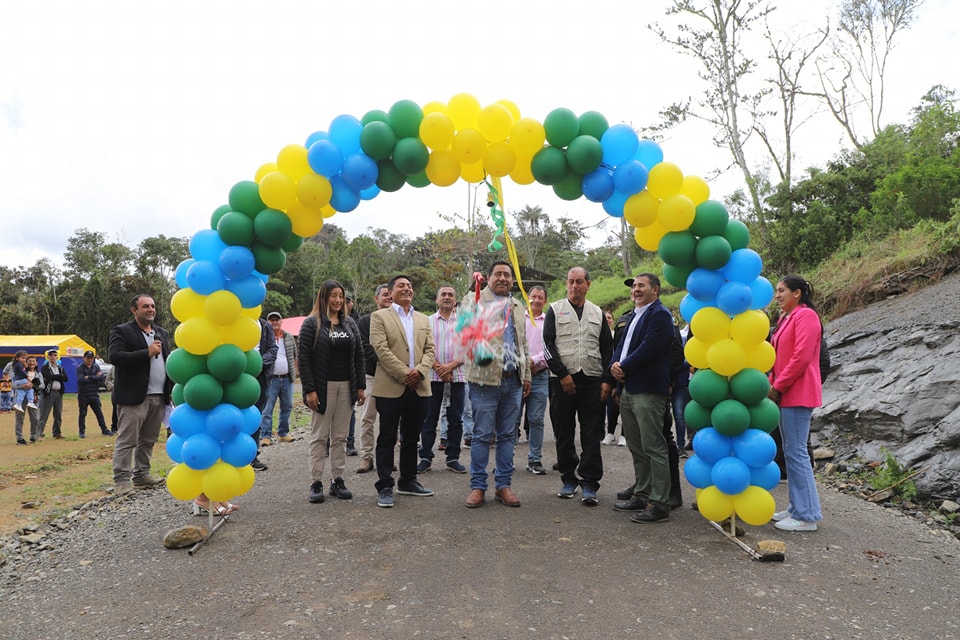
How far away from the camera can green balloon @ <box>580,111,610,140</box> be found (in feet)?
15.5

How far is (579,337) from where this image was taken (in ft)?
17.7

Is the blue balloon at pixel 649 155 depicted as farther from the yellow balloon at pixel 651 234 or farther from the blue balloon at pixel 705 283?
the blue balloon at pixel 705 283

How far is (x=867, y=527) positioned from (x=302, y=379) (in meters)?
5.02

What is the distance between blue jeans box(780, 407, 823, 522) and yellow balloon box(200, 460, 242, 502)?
4406mm

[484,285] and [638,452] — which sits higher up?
[484,285]

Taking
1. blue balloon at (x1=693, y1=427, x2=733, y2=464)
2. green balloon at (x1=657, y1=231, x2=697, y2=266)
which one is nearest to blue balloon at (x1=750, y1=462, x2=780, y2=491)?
blue balloon at (x1=693, y1=427, x2=733, y2=464)

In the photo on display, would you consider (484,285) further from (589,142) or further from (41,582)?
(41,582)

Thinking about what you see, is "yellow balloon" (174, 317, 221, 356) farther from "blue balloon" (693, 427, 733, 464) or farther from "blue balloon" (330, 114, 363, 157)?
"blue balloon" (693, 427, 733, 464)

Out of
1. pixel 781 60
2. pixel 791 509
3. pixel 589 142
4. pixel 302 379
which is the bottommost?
pixel 791 509

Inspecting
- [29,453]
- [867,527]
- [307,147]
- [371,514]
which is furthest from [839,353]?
[29,453]

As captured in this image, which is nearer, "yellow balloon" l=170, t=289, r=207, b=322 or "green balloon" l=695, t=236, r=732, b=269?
"green balloon" l=695, t=236, r=732, b=269

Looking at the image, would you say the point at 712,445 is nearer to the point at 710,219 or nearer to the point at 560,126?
the point at 710,219

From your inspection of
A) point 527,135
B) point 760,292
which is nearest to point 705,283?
point 760,292

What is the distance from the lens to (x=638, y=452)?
16.9 feet
